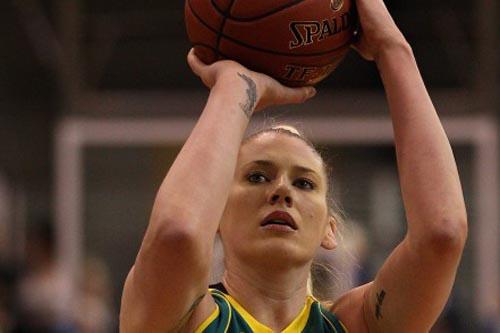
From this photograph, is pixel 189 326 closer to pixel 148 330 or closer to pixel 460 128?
pixel 148 330

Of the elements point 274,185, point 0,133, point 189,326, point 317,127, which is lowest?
point 0,133

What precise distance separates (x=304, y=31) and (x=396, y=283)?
63 centimetres

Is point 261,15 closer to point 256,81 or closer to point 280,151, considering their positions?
point 256,81

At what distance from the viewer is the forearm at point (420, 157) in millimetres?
2553

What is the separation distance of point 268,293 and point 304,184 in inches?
11.2

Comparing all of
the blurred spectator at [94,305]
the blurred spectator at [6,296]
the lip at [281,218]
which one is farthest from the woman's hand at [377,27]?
the blurred spectator at [94,305]

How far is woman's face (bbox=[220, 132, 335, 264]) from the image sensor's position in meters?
2.73

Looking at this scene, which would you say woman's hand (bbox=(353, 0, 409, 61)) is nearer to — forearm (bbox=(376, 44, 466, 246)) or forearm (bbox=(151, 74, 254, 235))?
forearm (bbox=(376, 44, 466, 246))

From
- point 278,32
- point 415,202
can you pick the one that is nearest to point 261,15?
point 278,32

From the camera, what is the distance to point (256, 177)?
2.82 metres

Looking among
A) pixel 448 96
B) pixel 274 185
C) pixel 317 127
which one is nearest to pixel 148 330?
pixel 274 185

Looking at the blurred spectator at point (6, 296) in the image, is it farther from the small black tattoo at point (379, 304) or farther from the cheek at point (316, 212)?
the small black tattoo at point (379, 304)

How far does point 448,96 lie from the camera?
9.27 meters

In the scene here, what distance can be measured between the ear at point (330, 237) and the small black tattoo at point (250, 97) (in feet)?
1.67
